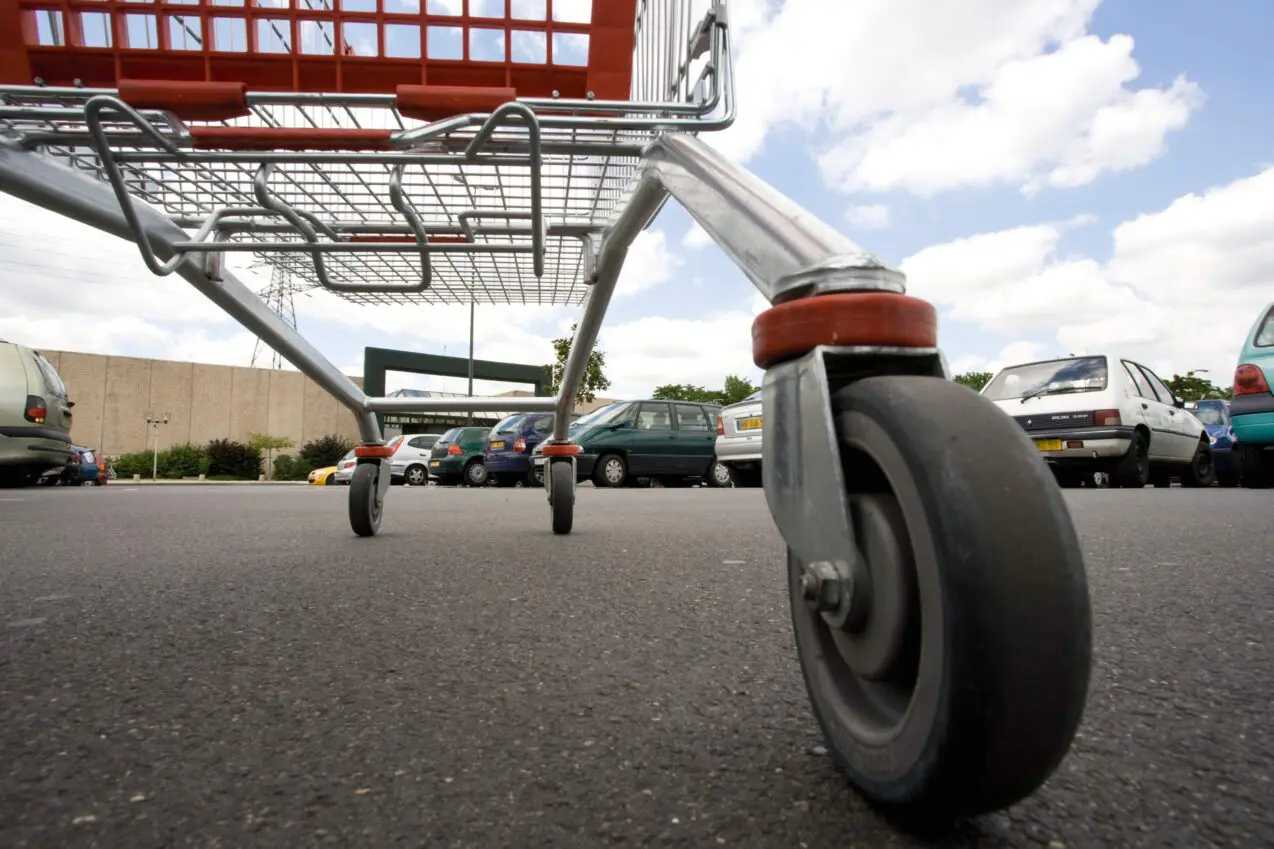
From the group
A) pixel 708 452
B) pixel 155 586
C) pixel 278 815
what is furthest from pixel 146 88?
pixel 708 452

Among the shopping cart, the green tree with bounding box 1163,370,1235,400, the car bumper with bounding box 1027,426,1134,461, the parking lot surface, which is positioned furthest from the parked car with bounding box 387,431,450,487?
the green tree with bounding box 1163,370,1235,400

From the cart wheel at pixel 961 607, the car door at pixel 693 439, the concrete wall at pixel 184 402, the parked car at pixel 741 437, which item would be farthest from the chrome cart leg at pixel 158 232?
the concrete wall at pixel 184 402

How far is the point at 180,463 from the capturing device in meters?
29.2

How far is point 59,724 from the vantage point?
1.14 m

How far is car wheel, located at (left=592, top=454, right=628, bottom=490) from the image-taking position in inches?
482

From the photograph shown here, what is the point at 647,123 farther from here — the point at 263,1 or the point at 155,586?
the point at 155,586

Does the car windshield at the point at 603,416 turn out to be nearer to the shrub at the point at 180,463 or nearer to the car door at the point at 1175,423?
the car door at the point at 1175,423

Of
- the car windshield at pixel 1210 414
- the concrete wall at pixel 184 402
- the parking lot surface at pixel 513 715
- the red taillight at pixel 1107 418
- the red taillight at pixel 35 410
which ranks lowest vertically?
the parking lot surface at pixel 513 715

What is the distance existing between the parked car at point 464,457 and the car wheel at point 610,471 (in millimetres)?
3575

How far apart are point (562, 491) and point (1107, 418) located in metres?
7.30

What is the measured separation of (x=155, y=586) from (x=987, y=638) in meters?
2.39

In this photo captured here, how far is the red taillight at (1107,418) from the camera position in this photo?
28.1 feet

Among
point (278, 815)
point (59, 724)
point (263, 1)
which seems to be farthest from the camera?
point (263, 1)

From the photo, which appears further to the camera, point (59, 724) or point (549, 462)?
point (549, 462)
